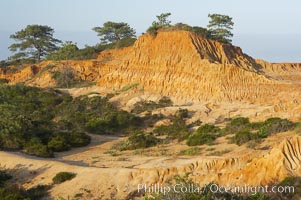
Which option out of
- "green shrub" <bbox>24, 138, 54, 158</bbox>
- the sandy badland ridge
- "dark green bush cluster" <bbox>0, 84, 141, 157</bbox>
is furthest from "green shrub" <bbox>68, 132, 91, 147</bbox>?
the sandy badland ridge

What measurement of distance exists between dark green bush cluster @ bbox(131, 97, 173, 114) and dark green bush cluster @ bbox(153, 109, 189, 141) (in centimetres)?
257

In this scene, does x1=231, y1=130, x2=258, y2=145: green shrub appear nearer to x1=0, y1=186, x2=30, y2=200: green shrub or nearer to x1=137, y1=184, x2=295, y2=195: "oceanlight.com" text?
x1=137, y1=184, x2=295, y2=195: "oceanlight.com" text

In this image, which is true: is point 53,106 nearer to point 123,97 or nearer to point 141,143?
point 123,97

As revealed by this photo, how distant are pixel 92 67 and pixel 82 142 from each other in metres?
19.3

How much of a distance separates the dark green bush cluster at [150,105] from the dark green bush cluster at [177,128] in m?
2.57

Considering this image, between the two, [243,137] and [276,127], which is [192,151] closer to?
[243,137]

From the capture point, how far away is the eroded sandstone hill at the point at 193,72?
93.2 ft

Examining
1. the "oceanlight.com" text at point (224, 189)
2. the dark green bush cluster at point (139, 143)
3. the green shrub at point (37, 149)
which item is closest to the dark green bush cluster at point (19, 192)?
the green shrub at point (37, 149)

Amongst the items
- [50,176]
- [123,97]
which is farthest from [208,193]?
[123,97]

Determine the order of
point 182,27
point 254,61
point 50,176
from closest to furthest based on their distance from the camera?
1. point 50,176
2. point 182,27
3. point 254,61

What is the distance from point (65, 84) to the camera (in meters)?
40.7

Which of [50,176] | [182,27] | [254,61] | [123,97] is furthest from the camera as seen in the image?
[254,61]

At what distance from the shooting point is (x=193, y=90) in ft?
101

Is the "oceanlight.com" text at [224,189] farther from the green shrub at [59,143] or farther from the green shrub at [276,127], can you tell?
the green shrub at [59,143]
